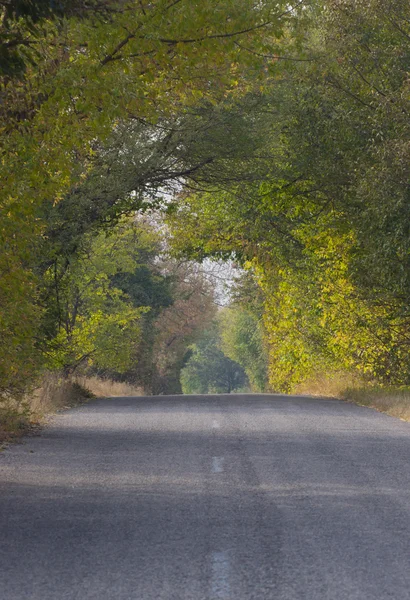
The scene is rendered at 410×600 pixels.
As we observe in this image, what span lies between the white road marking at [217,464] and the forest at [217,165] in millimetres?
3304

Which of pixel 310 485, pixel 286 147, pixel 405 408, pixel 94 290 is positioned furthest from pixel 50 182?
pixel 94 290

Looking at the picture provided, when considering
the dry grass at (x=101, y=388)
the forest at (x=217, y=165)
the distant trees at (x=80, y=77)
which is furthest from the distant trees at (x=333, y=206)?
the dry grass at (x=101, y=388)

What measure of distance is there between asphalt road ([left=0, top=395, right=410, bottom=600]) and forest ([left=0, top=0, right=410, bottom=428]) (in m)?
2.79

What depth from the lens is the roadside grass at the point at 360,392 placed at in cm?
2246

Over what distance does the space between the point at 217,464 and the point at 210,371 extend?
143 meters

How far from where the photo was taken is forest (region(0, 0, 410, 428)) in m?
12.1

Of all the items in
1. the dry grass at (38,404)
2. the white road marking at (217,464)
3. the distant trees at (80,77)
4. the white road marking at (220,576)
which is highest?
the distant trees at (80,77)

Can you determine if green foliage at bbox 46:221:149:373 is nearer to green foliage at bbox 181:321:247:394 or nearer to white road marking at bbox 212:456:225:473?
white road marking at bbox 212:456:225:473

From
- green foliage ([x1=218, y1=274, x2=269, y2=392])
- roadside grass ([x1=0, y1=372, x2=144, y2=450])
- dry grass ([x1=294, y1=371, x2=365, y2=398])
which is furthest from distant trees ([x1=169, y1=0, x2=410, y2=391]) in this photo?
green foliage ([x1=218, y1=274, x2=269, y2=392])

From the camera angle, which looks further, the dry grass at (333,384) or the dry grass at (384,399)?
the dry grass at (333,384)

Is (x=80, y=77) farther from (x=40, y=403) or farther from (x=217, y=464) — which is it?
(x=40, y=403)

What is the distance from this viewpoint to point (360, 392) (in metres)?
28.4

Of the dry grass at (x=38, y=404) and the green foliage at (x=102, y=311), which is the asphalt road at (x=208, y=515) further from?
the green foliage at (x=102, y=311)

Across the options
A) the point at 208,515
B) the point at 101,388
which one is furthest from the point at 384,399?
the point at 101,388
